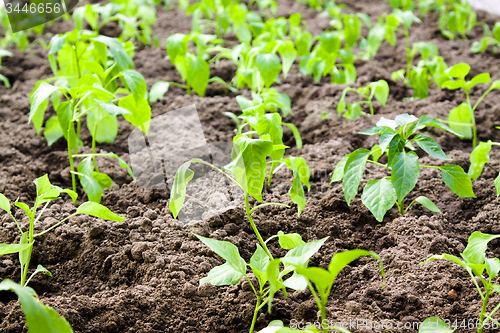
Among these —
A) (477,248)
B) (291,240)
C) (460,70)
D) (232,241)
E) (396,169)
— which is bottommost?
(232,241)

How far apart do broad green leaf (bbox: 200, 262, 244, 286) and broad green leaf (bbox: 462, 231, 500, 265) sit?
0.67 m

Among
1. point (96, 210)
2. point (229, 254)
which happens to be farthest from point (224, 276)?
point (96, 210)

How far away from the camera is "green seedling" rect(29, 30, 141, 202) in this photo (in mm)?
1594

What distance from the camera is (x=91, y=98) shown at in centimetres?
179

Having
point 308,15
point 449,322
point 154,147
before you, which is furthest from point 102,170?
point 308,15

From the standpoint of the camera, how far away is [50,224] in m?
1.58

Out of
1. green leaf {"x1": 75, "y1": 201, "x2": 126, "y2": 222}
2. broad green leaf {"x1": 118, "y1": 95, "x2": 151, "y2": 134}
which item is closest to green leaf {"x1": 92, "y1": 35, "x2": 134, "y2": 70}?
broad green leaf {"x1": 118, "y1": 95, "x2": 151, "y2": 134}

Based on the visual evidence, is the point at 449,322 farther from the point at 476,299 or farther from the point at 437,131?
the point at 437,131

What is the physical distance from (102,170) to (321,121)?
1.24m

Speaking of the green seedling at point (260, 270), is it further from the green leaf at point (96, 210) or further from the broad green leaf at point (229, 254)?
the green leaf at point (96, 210)

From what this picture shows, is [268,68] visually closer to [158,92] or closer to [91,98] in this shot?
[158,92]

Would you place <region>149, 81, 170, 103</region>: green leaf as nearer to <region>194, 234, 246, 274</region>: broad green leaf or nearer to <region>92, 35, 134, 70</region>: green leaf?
<region>92, 35, 134, 70</region>: green leaf

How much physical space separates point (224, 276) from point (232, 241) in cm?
34

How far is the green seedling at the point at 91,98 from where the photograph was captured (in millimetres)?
1594
